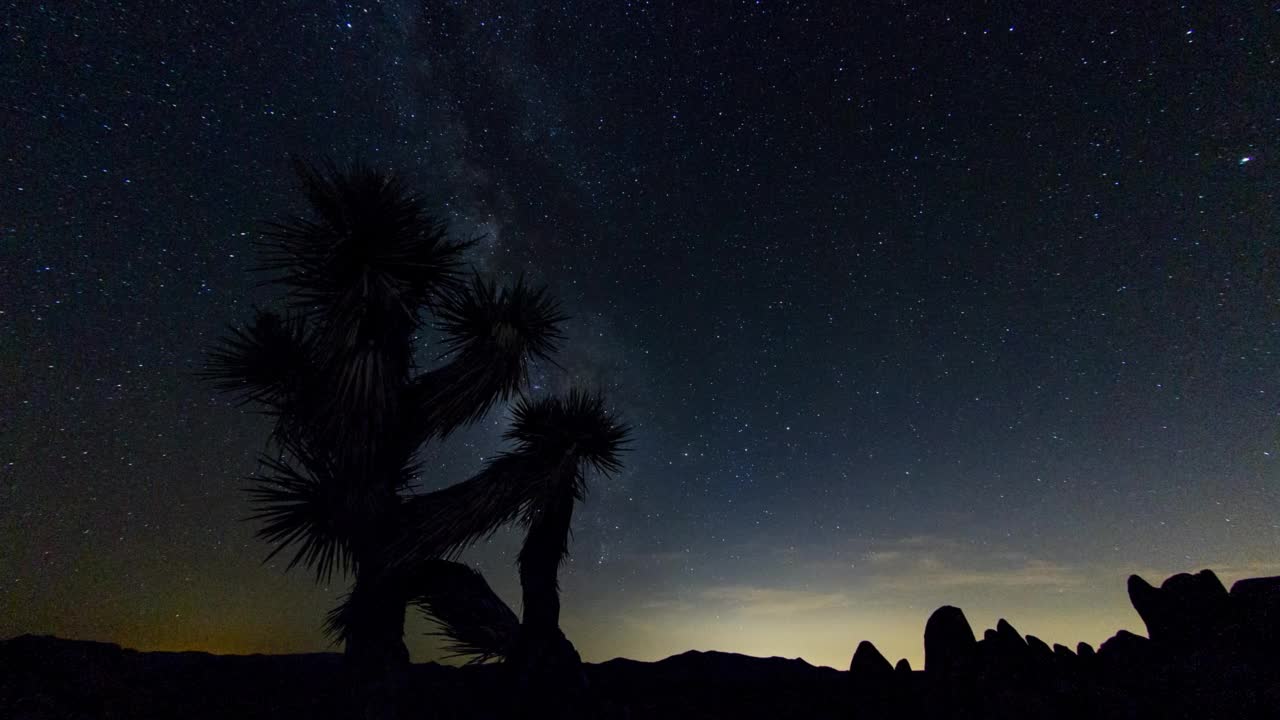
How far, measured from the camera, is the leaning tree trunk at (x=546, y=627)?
567 cm

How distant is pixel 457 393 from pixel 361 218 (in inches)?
88.6

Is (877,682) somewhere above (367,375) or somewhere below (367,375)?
below

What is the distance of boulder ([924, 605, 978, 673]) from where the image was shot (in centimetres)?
929

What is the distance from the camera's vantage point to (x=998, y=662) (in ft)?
30.1

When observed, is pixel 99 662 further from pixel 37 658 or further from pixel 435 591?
pixel 435 591

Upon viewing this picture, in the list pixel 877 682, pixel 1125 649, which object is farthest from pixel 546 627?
pixel 1125 649

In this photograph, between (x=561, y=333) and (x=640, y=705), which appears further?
(x=640, y=705)

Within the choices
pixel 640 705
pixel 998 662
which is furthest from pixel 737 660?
pixel 640 705

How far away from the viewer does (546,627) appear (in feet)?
19.6

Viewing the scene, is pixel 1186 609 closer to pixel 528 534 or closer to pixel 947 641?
pixel 947 641

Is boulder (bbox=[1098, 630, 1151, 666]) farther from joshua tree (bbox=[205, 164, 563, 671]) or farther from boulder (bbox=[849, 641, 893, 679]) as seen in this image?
joshua tree (bbox=[205, 164, 563, 671])

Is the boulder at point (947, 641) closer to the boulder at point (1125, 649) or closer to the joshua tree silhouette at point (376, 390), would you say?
the boulder at point (1125, 649)

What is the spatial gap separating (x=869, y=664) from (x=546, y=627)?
6.79 metres

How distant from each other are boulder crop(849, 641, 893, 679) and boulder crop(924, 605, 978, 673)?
2.61 feet
